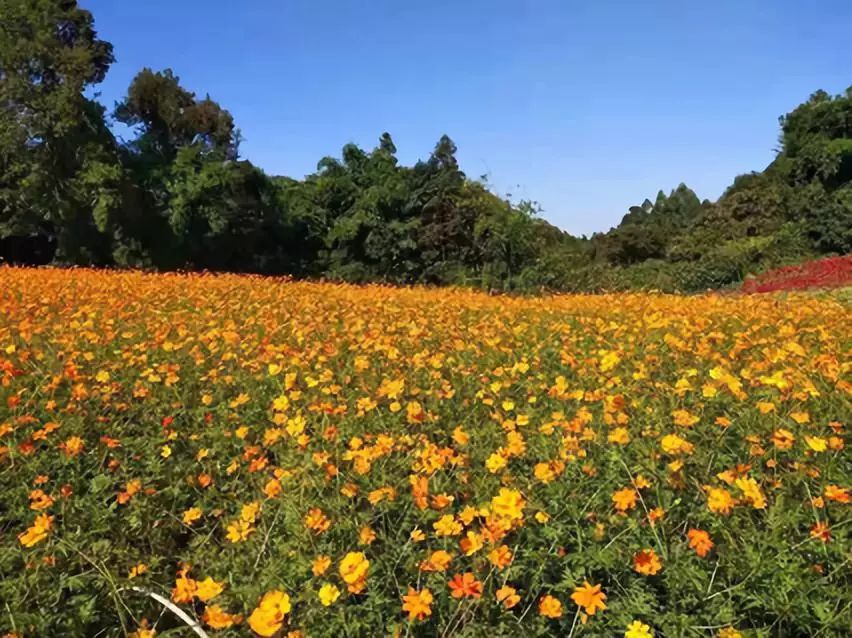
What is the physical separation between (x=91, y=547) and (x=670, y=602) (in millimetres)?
1538

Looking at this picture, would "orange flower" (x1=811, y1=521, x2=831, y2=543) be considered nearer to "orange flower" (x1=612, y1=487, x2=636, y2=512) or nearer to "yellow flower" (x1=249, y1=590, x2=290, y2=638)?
"orange flower" (x1=612, y1=487, x2=636, y2=512)

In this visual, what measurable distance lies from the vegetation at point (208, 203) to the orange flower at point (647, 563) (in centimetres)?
1233

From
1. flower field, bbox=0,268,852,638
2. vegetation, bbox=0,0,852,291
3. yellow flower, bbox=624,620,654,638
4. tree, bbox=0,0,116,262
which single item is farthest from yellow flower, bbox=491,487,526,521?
tree, bbox=0,0,116,262

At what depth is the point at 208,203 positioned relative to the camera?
49.7 feet

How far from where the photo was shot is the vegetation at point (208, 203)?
1370cm

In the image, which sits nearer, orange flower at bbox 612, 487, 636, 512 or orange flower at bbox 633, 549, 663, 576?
orange flower at bbox 633, 549, 663, 576

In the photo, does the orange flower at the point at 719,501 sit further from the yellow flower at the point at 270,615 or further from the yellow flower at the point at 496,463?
the yellow flower at the point at 270,615

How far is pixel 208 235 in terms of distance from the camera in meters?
15.3

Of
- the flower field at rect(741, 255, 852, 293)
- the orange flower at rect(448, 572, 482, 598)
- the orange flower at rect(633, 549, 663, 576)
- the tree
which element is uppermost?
the tree

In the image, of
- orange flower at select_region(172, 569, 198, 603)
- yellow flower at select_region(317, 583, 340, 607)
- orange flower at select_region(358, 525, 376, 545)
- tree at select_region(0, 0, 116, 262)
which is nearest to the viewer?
yellow flower at select_region(317, 583, 340, 607)

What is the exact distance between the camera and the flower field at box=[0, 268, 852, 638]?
1.48 metres

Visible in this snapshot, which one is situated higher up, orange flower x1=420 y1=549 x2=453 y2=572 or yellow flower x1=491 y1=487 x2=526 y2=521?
yellow flower x1=491 y1=487 x2=526 y2=521

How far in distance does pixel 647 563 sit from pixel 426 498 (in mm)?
564

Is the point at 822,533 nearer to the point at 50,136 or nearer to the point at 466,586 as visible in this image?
the point at 466,586
